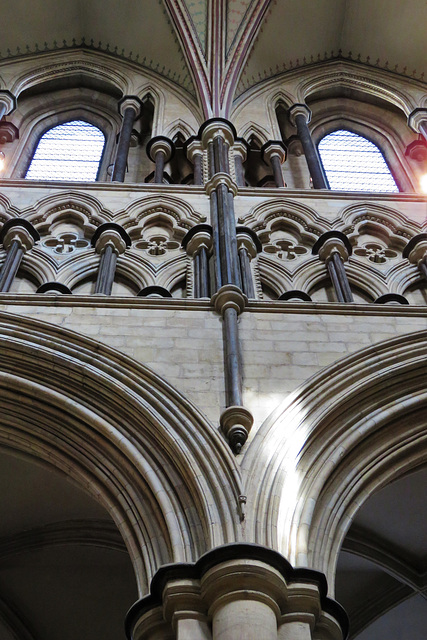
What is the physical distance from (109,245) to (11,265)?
0.95 m

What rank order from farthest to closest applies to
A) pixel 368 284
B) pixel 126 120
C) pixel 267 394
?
pixel 126 120
pixel 368 284
pixel 267 394

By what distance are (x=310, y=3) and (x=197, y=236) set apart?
645 cm

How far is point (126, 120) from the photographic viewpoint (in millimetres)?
10836

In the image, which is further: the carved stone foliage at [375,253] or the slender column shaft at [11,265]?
the carved stone foliage at [375,253]

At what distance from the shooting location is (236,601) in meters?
4.05

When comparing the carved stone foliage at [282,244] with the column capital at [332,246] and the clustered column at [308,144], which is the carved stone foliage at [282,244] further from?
the clustered column at [308,144]

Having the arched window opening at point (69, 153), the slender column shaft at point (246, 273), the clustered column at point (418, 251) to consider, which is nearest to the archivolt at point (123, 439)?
the slender column shaft at point (246, 273)

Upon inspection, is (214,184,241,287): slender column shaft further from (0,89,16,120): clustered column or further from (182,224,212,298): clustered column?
(0,89,16,120): clustered column

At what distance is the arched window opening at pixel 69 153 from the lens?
10.3 meters

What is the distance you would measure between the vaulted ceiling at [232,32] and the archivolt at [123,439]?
260 inches

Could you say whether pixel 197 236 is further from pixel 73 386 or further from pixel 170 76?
pixel 170 76

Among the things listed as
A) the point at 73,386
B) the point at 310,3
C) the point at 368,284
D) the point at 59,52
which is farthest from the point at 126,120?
the point at 73,386

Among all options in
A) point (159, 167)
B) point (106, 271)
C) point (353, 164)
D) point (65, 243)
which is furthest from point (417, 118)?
point (106, 271)

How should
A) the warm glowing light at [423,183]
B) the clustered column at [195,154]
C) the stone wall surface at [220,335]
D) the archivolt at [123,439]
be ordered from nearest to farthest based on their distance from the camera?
the archivolt at [123,439] → the stone wall surface at [220,335] → the clustered column at [195,154] → the warm glowing light at [423,183]
